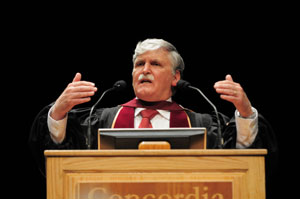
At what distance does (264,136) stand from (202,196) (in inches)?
47.8

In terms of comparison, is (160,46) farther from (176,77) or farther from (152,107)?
(152,107)

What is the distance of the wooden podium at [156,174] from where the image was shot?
194cm

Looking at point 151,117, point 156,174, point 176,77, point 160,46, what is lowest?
point 156,174

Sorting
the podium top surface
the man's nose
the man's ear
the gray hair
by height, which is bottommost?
the podium top surface

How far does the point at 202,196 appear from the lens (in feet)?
6.33

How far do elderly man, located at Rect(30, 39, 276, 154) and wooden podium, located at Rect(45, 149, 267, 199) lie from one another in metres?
0.90

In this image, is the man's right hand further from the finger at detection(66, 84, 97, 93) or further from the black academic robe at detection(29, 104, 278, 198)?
the black academic robe at detection(29, 104, 278, 198)

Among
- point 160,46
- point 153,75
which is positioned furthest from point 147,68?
point 160,46

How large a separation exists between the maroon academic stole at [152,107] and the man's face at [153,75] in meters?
0.06

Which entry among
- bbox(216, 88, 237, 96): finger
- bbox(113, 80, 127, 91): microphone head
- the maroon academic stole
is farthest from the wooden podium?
the maroon academic stole

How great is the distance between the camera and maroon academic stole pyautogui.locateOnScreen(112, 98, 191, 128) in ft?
11.1

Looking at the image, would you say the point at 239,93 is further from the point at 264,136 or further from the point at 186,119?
the point at 186,119

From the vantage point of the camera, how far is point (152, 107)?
3.47 metres

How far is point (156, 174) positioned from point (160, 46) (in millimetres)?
1722
